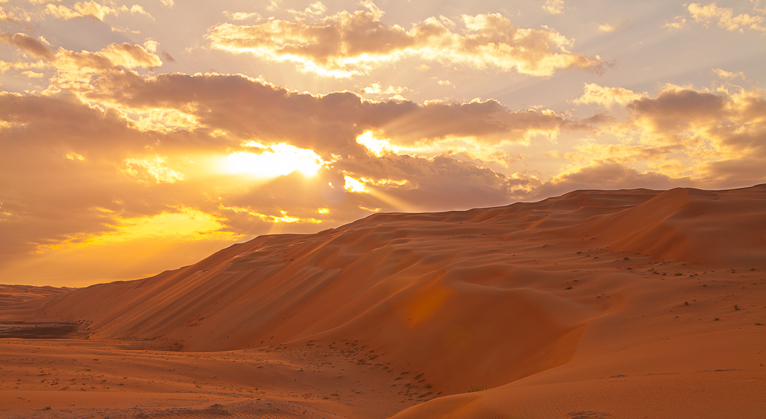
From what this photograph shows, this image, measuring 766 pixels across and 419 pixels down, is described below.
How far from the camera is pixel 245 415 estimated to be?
22.7 feet

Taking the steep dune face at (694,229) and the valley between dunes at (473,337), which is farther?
the steep dune face at (694,229)

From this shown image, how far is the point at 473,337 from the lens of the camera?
12.7m

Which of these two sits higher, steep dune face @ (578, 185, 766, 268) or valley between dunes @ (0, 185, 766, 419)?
steep dune face @ (578, 185, 766, 268)

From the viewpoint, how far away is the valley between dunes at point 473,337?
6.09m

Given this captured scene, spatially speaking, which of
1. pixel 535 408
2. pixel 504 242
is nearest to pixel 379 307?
pixel 504 242

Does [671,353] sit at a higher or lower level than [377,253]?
lower

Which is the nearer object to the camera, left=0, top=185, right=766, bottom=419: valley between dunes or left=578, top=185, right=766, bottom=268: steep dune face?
left=0, top=185, right=766, bottom=419: valley between dunes

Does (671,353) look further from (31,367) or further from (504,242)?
(504,242)

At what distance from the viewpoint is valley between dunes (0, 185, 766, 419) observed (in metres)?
6.09

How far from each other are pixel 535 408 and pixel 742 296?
856 cm

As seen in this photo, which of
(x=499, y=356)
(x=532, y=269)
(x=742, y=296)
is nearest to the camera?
(x=742, y=296)

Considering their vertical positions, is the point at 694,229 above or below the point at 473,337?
above

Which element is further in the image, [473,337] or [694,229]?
[694,229]

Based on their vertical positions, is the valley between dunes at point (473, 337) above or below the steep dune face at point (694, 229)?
below
